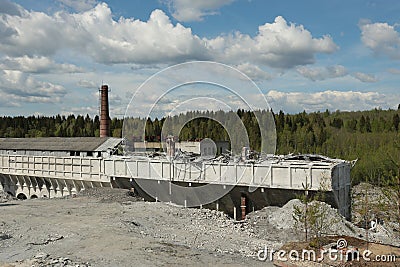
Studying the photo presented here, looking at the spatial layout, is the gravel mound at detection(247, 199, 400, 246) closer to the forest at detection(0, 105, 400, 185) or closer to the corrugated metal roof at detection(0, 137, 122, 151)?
the corrugated metal roof at detection(0, 137, 122, 151)

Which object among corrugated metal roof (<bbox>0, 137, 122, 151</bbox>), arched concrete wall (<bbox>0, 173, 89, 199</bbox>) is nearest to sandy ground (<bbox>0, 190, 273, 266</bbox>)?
arched concrete wall (<bbox>0, 173, 89, 199</bbox>)

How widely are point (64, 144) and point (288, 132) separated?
5646 centimetres

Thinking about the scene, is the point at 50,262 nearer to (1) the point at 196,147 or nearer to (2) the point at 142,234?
(2) the point at 142,234

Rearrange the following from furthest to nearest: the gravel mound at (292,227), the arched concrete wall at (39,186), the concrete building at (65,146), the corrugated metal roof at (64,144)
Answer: the corrugated metal roof at (64,144) → the concrete building at (65,146) → the arched concrete wall at (39,186) → the gravel mound at (292,227)

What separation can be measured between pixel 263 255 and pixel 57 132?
95823mm

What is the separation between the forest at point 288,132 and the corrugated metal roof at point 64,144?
11064 mm

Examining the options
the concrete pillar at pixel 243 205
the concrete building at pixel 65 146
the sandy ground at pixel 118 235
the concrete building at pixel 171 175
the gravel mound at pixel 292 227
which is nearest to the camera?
the sandy ground at pixel 118 235

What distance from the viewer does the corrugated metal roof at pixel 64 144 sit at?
38428 millimetres

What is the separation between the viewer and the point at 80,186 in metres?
34.2

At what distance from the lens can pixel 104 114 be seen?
48906mm

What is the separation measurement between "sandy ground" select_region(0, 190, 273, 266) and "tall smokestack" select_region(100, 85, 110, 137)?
20827 millimetres

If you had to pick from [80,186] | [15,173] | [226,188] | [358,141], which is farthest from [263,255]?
[358,141]

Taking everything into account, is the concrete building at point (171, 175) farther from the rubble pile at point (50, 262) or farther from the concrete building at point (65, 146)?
the rubble pile at point (50, 262)

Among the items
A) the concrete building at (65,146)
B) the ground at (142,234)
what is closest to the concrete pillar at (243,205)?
the ground at (142,234)
